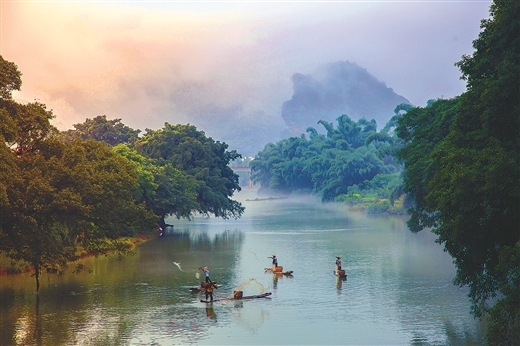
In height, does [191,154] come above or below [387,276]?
above

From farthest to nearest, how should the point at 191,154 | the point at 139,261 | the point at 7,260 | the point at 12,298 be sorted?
1. the point at 191,154
2. the point at 139,261
3. the point at 7,260
4. the point at 12,298

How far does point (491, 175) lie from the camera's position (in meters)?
28.7

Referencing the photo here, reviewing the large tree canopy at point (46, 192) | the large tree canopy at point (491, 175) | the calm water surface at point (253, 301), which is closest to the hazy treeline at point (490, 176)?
the large tree canopy at point (491, 175)

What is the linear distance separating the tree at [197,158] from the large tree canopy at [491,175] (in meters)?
65.2

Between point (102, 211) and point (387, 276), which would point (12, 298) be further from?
point (387, 276)

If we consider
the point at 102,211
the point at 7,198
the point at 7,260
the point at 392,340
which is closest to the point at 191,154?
the point at 7,260

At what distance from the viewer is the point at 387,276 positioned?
56.2 m

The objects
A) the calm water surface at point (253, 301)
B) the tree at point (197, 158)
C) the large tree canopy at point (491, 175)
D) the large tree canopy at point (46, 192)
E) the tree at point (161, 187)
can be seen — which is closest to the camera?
the large tree canopy at point (491, 175)

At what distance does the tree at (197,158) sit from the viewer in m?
101

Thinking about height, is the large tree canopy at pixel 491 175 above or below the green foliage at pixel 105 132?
below

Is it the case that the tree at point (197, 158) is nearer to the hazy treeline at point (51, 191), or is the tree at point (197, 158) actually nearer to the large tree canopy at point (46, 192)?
the hazy treeline at point (51, 191)

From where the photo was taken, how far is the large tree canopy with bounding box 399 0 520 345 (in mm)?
28594

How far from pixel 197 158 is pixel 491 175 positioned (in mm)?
78043

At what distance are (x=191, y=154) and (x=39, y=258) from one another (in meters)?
60.1
